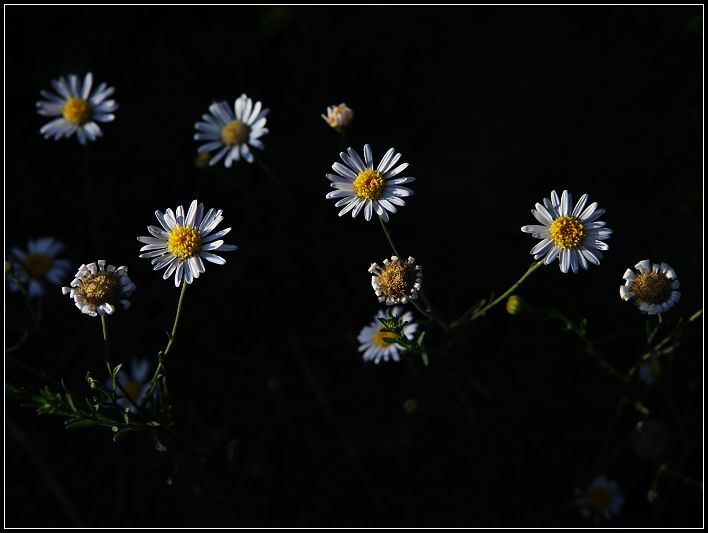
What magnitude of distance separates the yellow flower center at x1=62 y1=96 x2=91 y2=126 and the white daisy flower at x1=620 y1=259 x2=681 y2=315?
2.88 metres

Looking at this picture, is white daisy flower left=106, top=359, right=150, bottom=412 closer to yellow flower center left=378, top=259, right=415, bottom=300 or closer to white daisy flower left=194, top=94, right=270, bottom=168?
white daisy flower left=194, top=94, right=270, bottom=168

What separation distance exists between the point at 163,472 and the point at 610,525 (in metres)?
2.60

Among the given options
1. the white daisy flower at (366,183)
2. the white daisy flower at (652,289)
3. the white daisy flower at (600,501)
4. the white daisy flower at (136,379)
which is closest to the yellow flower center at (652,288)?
the white daisy flower at (652,289)

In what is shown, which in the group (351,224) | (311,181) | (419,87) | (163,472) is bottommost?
(163,472)

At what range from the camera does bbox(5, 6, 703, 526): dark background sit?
4.00 meters

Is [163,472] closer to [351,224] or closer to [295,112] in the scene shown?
[351,224]

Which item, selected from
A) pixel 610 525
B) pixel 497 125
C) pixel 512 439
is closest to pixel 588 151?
pixel 497 125

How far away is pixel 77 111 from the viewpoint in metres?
3.79

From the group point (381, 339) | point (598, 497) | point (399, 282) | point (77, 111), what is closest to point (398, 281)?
point (399, 282)

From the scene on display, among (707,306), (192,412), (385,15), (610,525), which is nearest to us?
(707,306)

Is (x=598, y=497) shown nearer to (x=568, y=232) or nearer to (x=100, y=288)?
(x=568, y=232)

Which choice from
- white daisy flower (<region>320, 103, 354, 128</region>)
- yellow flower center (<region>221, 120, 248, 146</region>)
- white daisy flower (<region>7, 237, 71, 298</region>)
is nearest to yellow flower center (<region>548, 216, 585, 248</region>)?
white daisy flower (<region>320, 103, 354, 128</region>)

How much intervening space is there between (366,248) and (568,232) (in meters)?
1.78

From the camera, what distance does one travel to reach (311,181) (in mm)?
4371
